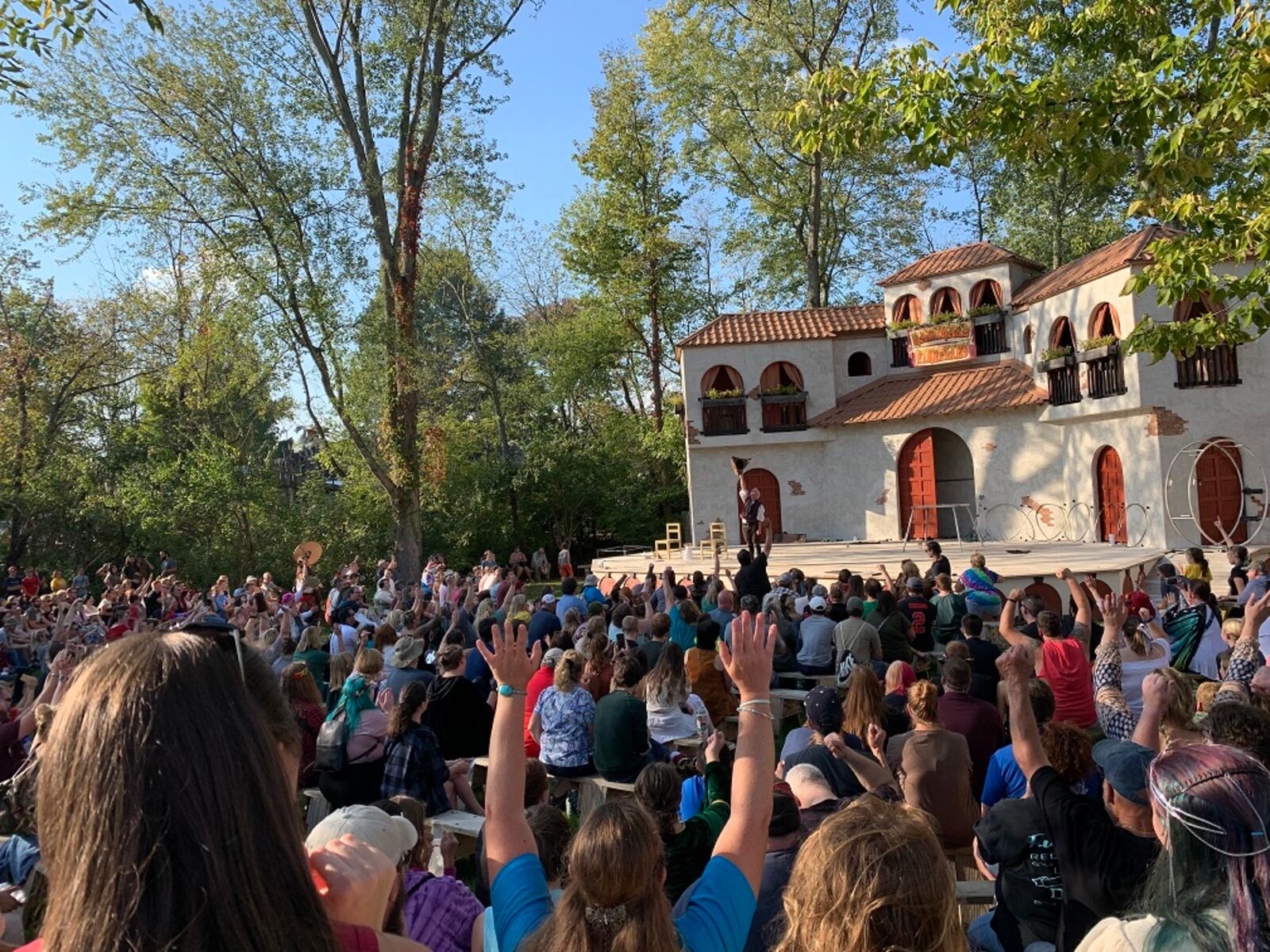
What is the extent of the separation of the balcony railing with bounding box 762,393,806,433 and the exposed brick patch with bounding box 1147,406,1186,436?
9425 mm

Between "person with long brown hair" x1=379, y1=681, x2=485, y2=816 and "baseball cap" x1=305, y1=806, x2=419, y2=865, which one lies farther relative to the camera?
"person with long brown hair" x1=379, y1=681, x2=485, y2=816

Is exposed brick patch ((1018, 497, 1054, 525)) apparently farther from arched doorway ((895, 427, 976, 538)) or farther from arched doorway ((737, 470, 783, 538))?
arched doorway ((737, 470, 783, 538))

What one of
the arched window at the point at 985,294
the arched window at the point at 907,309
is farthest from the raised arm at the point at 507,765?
the arched window at the point at 907,309

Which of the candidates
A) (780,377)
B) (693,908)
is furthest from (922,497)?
(693,908)

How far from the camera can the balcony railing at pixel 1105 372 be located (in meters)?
20.6

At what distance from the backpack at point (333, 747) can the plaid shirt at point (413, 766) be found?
244 mm

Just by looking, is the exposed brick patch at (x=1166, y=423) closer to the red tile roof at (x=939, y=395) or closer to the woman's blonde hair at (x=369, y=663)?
the red tile roof at (x=939, y=395)

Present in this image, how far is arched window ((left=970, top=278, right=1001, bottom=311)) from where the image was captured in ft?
87.0

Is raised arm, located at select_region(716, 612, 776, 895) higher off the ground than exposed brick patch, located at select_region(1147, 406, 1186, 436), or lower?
lower

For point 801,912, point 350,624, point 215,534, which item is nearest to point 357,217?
point 215,534

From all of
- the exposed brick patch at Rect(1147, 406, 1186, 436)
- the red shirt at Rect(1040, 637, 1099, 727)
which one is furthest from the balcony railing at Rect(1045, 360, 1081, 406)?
the red shirt at Rect(1040, 637, 1099, 727)

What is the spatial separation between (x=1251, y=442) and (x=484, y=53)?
19.0m

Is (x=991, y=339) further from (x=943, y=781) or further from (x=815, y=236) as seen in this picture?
(x=943, y=781)

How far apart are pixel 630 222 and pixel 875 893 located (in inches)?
1354
